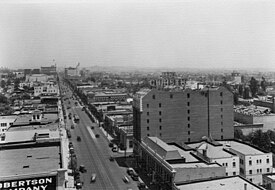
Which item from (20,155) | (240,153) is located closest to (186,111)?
(240,153)

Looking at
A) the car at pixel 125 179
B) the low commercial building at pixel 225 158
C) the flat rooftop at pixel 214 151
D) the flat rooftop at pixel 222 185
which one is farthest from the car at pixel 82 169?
the flat rooftop at pixel 222 185

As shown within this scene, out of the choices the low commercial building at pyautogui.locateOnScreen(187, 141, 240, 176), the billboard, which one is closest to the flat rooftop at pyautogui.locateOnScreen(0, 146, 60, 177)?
the billboard

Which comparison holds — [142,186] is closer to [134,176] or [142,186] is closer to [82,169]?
[134,176]

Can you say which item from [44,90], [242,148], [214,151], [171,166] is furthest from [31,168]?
[44,90]

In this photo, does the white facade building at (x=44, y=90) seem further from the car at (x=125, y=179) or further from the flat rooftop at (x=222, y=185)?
the flat rooftop at (x=222, y=185)

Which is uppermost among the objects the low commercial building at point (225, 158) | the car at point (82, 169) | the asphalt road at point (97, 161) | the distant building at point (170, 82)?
the distant building at point (170, 82)

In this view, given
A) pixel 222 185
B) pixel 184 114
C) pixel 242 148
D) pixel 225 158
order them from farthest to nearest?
pixel 184 114
pixel 242 148
pixel 225 158
pixel 222 185

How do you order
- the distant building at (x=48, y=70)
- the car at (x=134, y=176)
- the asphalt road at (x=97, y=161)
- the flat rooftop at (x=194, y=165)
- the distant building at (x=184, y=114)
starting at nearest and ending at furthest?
the flat rooftop at (x=194, y=165)
the asphalt road at (x=97, y=161)
the car at (x=134, y=176)
the distant building at (x=184, y=114)
the distant building at (x=48, y=70)
